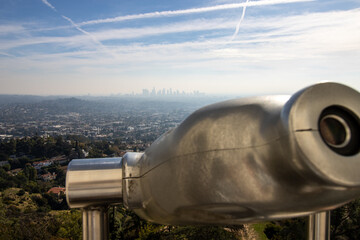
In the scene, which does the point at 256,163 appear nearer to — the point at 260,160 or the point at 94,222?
the point at 260,160

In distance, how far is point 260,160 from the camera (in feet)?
1.61

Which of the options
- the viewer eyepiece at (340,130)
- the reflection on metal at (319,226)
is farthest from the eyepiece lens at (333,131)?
the reflection on metal at (319,226)

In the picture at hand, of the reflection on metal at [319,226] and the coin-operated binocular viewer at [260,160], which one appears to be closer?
the coin-operated binocular viewer at [260,160]

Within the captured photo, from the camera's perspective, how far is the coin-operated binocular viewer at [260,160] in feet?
1.47

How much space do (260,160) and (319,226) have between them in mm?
503

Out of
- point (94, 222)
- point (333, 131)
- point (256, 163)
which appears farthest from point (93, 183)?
point (333, 131)

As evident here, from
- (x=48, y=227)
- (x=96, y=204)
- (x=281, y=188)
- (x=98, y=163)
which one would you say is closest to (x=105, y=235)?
(x=96, y=204)

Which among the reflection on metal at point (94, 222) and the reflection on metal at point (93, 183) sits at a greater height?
the reflection on metal at point (93, 183)

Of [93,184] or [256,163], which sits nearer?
[256,163]

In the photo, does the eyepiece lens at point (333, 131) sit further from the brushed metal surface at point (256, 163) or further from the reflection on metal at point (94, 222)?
the reflection on metal at point (94, 222)

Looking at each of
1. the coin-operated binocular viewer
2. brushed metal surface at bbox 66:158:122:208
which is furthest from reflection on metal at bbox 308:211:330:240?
brushed metal surface at bbox 66:158:122:208

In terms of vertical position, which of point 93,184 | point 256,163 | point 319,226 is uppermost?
point 256,163

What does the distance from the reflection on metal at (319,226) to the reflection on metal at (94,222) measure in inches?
24.2

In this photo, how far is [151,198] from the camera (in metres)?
0.67
